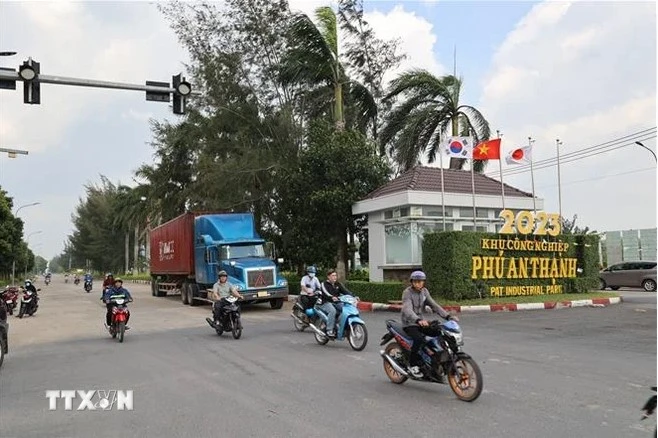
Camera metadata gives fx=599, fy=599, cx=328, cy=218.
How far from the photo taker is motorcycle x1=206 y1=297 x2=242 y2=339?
13570mm

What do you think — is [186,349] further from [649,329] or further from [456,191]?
[456,191]

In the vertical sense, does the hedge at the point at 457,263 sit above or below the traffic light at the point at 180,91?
below

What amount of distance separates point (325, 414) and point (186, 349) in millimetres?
6224

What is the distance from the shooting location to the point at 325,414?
21.1 feet

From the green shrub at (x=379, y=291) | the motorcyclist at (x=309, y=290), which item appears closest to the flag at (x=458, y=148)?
the green shrub at (x=379, y=291)

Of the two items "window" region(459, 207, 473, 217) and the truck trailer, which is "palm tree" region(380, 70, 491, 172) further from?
the truck trailer

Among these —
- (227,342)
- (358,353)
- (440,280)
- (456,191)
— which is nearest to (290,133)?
(456,191)

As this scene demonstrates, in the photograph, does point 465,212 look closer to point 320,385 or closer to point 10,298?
point 320,385

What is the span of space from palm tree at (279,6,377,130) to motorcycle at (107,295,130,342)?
54.1 ft

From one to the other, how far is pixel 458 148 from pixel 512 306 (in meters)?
6.40

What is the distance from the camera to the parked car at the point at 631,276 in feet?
96.4

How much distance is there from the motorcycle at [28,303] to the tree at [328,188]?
1106cm

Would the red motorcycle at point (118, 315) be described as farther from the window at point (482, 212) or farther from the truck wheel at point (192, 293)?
the window at point (482, 212)

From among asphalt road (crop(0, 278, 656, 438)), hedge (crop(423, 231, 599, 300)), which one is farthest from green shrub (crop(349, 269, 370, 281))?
asphalt road (crop(0, 278, 656, 438))
